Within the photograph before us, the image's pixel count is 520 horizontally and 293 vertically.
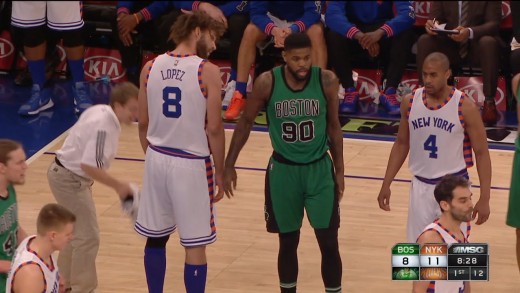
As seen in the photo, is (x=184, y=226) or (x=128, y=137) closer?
(x=184, y=226)

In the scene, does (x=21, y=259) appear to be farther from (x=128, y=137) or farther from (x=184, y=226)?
(x=128, y=137)

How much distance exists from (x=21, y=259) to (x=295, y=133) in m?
2.18

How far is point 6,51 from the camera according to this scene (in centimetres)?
1391

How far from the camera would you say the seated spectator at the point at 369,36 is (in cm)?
1225

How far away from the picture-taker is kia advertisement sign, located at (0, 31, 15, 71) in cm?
1384

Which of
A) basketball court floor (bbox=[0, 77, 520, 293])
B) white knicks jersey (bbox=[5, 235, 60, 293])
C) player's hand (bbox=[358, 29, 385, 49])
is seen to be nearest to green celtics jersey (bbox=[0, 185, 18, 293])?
white knicks jersey (bbox=[5, 235, 60, 293])

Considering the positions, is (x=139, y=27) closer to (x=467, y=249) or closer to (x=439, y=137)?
(x=439, y=137)

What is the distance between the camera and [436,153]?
284 inches

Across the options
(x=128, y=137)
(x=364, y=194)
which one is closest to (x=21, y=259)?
(x=364, y=194)

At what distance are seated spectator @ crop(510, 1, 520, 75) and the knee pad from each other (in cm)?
527

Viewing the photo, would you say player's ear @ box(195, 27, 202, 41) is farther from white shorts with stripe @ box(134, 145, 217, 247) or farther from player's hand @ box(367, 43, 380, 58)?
player's hand @ box(367, 43, 380, 58)

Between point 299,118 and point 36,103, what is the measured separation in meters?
5.95

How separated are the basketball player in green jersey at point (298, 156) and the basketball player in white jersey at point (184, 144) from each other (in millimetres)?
308

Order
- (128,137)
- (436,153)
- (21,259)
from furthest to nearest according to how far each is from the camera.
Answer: (128,137)
(436,153)
(21,259)
